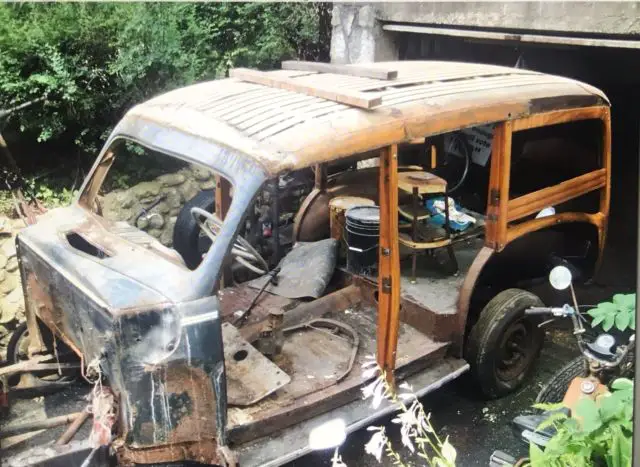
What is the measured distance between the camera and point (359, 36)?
7316 millimetres

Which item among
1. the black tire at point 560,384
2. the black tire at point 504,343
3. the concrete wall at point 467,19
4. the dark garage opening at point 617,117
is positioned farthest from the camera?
the dark garage opening at point 617,117

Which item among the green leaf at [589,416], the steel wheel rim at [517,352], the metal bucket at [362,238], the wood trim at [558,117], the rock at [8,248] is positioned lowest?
the steel wheel rim at [517,352]

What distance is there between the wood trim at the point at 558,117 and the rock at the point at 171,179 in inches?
171

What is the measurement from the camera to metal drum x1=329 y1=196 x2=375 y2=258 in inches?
192

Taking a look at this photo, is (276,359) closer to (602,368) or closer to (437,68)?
(602,368)

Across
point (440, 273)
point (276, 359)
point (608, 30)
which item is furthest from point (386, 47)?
point (276, 359)

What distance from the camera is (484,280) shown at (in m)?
4.63

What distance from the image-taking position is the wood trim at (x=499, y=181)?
382cm

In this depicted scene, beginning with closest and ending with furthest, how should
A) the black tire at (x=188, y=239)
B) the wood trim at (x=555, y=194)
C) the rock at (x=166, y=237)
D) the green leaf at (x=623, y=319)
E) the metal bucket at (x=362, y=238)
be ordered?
the green leaf at (x=623, y=319), the wood trim at (x=555, y=194), the metal bucket at (x=362, y=238), the black tire at (x=188, y=239), the rock at (x=166, y=237)

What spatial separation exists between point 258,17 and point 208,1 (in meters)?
0.68

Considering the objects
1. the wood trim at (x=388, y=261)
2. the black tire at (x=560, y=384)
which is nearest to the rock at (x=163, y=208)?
the wood trim at (x=388, y=261)

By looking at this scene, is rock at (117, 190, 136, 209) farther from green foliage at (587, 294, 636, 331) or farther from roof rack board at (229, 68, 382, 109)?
green foliage at (587, 294, 636, 331)

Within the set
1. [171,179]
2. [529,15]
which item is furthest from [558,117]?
[171,179]

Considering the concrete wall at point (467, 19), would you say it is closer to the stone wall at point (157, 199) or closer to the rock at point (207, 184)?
the rock at point (207, 184)
